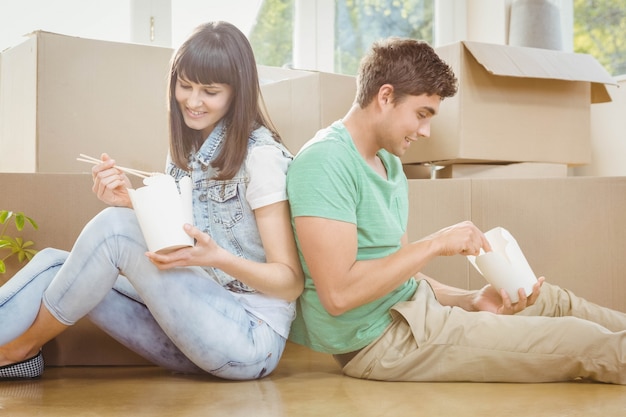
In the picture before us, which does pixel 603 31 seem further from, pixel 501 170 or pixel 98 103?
pixel 98 103

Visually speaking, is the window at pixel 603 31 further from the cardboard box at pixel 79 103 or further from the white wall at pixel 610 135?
the cardboard box at pixel 79 103

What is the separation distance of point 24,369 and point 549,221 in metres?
1.01

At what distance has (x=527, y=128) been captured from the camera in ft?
5.58

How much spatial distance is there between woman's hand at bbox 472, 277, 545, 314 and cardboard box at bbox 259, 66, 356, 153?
1.74 feet

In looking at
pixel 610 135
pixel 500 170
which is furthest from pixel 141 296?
pixel 610 135

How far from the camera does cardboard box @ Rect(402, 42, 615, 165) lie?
64.1 inches

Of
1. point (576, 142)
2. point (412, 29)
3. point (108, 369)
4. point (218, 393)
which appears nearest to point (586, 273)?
point (576, 142)

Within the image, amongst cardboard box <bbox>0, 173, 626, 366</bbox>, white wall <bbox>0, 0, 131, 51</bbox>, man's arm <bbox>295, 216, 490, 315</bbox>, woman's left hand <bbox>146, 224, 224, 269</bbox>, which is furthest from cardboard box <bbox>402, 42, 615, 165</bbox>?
white wall <bbox>0, 0, 131, 51</bbox>

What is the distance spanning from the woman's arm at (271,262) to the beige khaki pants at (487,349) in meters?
0.17

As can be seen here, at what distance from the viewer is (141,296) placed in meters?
1.22

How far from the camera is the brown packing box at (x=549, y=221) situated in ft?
5.08

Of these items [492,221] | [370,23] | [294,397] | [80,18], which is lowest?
[294,397]

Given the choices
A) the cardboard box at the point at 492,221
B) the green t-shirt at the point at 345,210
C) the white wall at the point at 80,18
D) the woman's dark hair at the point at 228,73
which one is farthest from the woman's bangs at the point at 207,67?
the white wall at the point at 80,18

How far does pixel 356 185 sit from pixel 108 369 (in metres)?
0.61
